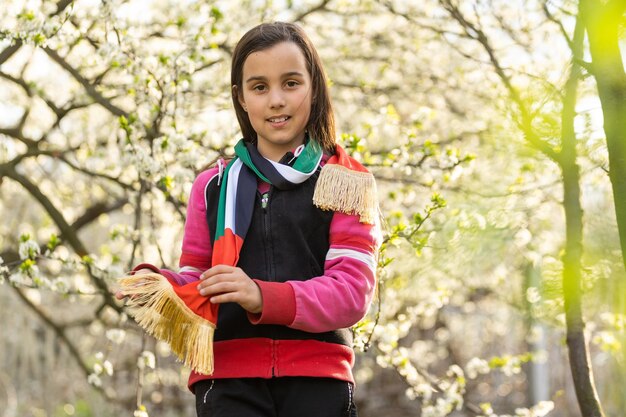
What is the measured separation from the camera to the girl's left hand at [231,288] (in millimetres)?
2107

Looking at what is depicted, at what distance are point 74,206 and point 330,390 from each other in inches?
213

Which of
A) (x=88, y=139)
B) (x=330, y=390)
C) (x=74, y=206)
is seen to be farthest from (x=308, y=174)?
(x=74, y=206)

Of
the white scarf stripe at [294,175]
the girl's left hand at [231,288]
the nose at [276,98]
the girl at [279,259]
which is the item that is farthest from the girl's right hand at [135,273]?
the nose at [276,98]

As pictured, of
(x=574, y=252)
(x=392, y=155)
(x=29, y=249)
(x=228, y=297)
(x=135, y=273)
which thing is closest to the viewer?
(x=228, y=297)

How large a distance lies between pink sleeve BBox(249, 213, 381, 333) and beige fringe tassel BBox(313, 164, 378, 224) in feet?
0.09

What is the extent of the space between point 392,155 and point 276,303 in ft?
5.82

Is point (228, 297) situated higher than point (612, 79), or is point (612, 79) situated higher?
point (612, 79)

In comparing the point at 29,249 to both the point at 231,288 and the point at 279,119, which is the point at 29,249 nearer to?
the point at 279,119

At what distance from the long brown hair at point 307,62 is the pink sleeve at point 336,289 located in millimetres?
275

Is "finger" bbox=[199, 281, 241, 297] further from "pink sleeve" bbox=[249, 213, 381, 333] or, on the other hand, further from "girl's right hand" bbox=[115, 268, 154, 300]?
"girl's right hand" bbox=[115, 268, 154, 300]

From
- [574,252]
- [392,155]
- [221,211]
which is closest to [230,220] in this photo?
[221,211]

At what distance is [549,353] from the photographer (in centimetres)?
1134

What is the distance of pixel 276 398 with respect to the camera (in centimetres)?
225

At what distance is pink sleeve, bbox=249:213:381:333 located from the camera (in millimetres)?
2145
